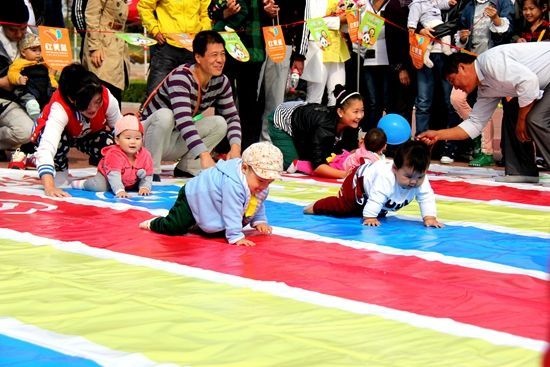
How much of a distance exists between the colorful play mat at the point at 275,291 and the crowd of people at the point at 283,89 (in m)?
0.41

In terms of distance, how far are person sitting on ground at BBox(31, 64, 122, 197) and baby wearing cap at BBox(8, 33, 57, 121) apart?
63.6 inches

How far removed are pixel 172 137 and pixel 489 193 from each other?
2667mm

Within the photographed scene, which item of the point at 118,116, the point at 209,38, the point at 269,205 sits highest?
the point at 209,38

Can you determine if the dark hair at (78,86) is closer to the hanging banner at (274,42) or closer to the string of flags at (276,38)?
the string of flags at (276,38)

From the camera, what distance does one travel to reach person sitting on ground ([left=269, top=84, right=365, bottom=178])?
7848 millimetres

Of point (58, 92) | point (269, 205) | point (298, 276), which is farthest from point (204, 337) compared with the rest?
point (58, 92)

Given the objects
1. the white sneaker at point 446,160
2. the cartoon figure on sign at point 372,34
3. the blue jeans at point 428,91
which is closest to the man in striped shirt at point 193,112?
the cartoon figure on sign at point 372,34

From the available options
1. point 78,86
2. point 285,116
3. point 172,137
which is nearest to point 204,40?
point 172,137

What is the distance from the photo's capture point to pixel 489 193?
716 centimetres

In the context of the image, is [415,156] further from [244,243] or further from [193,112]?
[193,112]

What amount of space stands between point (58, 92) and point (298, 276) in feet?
10.4

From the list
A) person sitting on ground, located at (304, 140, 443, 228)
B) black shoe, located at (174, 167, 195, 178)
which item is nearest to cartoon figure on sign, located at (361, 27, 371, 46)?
black shoe, located at (174, 167, 195, 178)

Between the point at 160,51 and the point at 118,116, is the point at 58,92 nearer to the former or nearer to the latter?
the point at 118,116

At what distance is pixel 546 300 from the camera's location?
12.6 feet
